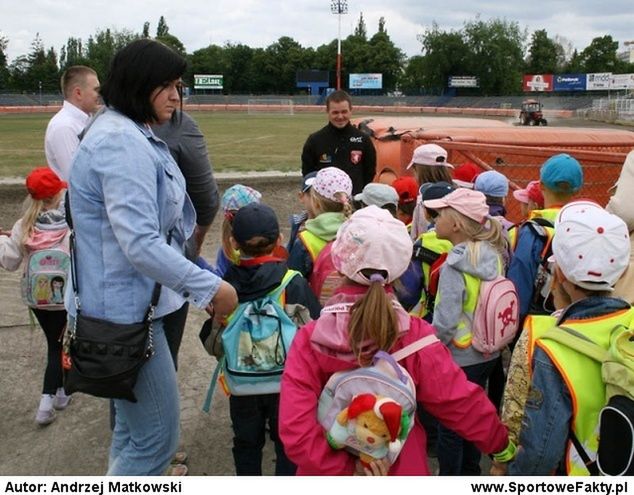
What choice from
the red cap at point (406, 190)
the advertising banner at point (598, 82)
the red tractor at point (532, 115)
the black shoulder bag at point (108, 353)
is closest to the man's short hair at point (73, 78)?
the red cap at point (406, 190)

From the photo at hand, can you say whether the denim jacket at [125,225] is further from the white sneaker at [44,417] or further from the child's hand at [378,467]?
the white sneaker at [44,417]

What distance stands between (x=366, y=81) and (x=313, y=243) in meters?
88.3

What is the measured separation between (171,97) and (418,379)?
54.3 inches

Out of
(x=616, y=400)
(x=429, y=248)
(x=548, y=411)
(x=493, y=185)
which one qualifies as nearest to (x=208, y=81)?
(x=493, y=185)

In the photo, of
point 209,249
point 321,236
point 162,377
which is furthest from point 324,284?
point 209,249

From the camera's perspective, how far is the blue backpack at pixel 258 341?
2.74m

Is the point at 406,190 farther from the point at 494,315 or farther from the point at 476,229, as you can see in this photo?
the point at 494,315

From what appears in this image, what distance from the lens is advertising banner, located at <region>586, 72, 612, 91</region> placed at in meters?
71.6

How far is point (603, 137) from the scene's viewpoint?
7.88 metres

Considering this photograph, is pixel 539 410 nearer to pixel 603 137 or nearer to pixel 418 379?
pixel 418 379

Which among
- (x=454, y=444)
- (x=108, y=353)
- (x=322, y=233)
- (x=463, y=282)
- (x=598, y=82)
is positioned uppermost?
(x=598, y=82)

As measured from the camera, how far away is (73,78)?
469cm

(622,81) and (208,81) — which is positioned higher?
(208,81)

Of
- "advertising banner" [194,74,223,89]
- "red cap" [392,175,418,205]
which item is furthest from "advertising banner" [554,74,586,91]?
"red cap" [392,175,418,205]
